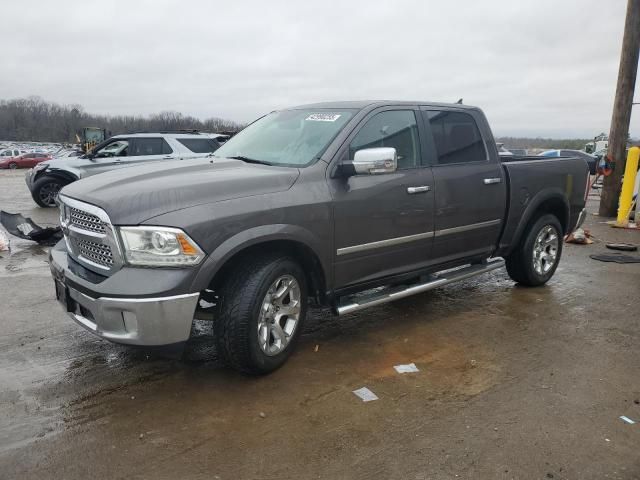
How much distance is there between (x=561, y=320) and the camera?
492 centimetres

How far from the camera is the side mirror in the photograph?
3.62m

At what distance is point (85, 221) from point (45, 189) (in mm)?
10332

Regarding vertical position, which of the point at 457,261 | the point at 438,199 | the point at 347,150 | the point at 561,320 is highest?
the point at 347,150

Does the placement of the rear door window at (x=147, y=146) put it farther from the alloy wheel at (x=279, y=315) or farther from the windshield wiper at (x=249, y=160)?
the alloy wheel at (x=279, y=315)

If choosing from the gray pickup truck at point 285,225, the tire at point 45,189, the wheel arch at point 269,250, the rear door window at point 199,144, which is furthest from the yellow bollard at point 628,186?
the tire at point 45,189

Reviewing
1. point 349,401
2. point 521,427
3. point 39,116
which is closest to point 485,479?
point 521,427

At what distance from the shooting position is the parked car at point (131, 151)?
36.8ft

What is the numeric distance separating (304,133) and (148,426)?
2.47 meters

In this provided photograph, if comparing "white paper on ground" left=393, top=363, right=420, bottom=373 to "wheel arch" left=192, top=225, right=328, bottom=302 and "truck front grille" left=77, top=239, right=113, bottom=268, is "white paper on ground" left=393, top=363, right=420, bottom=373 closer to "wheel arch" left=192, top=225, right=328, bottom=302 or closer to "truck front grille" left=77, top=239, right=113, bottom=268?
"wheel arch" left=192, top=225, right=328, bottom=302

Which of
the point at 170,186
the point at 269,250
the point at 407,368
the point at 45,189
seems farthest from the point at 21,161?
the point at 407,368

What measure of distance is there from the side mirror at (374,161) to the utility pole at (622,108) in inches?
400

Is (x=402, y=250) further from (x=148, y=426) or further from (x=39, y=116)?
(x=39, y=116)

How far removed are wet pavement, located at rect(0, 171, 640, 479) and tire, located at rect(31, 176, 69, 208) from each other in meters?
8.10

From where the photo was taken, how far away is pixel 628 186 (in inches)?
428
